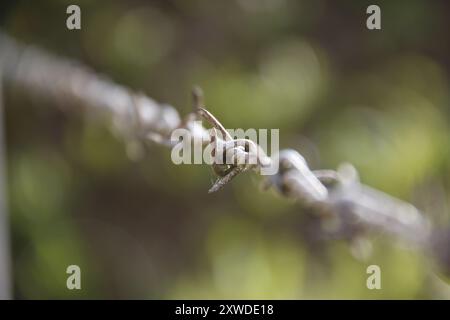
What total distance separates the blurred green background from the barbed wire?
0.09 meters

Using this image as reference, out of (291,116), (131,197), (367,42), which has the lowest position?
(131,197)

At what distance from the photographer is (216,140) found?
307mm

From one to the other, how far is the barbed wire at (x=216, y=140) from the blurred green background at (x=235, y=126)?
0.09m

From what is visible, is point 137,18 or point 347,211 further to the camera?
point 137,18

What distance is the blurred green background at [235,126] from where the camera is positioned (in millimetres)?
894

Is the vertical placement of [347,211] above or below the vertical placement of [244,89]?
below

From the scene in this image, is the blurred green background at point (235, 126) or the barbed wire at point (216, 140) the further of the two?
the blurred green background at point (235, 126)

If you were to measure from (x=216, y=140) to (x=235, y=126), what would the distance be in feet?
1.93

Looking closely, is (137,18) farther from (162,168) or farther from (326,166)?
(326,166)

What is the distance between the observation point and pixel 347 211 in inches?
16.1

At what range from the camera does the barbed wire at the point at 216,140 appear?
0.31 metres
